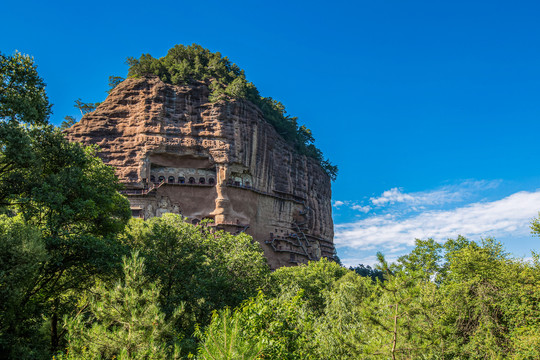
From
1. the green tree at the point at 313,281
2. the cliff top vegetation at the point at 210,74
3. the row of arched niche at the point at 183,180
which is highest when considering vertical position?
the cliff top vegetation at the point at 210,74

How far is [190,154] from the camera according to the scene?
4128cm

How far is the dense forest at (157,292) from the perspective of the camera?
8.39 meters

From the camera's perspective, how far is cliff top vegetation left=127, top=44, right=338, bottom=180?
43.7 metres

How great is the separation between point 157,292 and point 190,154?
1266 inches

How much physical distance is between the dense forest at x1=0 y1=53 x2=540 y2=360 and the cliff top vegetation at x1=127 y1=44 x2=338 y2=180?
999 inches

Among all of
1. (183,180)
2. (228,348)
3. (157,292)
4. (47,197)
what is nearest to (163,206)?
(183,180)

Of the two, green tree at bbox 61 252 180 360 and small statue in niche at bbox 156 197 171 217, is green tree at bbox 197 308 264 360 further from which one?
small statue in niche at bbox 156 197 171 217

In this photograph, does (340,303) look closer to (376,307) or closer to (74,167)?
(376,307)

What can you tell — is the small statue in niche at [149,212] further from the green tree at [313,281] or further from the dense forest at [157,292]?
the dense forest at [157,292]

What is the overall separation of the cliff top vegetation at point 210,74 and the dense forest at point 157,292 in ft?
83.2

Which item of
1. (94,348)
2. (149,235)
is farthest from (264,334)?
(149,235)

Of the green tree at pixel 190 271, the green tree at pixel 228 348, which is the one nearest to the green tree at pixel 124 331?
the green tree at pixel 228 348

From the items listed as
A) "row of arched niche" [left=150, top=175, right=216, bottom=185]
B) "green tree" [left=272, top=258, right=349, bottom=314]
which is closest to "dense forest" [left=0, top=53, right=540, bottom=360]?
"green tree" [left=272, top=258, right=349, bottom=314]

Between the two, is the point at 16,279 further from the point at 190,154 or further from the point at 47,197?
the point at 190,154
